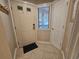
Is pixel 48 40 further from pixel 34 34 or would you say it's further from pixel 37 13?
pixel 37 13

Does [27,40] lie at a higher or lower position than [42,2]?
lower

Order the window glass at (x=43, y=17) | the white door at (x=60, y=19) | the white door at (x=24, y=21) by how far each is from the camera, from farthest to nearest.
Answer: the window glass at (x=43, y=17) → the white door at (x=24, y=21) → the white door at (x=60, y=19)

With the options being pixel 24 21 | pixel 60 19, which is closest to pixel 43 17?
pixel 24 21

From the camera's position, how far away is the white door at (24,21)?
10.4 ft

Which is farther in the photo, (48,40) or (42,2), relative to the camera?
(48,40)

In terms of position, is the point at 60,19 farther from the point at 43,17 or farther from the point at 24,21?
the point at 24,21

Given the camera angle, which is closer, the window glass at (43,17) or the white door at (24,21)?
the white door at (24,21)

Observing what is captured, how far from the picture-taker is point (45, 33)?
398cm

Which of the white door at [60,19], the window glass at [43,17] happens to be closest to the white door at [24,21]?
the window glass at [43,17]

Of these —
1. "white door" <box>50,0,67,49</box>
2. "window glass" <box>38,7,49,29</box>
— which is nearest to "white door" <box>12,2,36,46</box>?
"window glass" <box>38,7,49,29</box>

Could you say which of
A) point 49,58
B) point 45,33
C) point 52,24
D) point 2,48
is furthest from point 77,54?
point 45,33

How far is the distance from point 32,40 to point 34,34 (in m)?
0.34

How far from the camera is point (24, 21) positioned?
3.49m

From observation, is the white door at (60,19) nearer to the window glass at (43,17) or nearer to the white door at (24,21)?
the window glass at (43,17)
